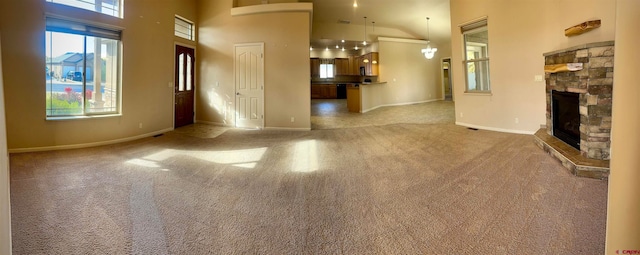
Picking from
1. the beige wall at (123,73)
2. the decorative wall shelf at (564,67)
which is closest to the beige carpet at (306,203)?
the beige wall at (123,73)

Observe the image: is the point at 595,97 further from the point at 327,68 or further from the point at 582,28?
the point at 327,68

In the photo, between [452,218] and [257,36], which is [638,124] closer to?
[452,218]

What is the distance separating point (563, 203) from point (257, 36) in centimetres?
668

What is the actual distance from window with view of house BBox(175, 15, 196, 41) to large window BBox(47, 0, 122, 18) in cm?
155

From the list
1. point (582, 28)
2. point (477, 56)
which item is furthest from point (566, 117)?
point (477, 56)

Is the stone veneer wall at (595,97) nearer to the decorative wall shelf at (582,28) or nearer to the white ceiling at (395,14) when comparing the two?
the decorative wall shelf at (582,28)

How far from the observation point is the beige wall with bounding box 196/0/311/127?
6992 millimetres

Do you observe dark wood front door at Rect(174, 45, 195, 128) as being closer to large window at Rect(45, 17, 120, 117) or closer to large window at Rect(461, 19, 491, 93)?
large window at Rect(45, 17, 120, 117)

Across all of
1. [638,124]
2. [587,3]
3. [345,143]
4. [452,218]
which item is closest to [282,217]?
[452,218]

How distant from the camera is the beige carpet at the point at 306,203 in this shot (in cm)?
195

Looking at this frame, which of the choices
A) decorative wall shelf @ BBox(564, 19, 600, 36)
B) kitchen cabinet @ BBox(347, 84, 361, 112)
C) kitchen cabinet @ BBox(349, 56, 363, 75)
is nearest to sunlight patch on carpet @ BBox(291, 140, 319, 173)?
decorative wall shelf @ BBox(564, 19, 600, 36)

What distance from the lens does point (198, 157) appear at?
445 centimetres

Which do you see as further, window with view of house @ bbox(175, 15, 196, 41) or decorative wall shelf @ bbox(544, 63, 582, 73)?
window with view of house @ bbox(175, 15, 196, 41)

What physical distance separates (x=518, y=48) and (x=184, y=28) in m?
7.93
